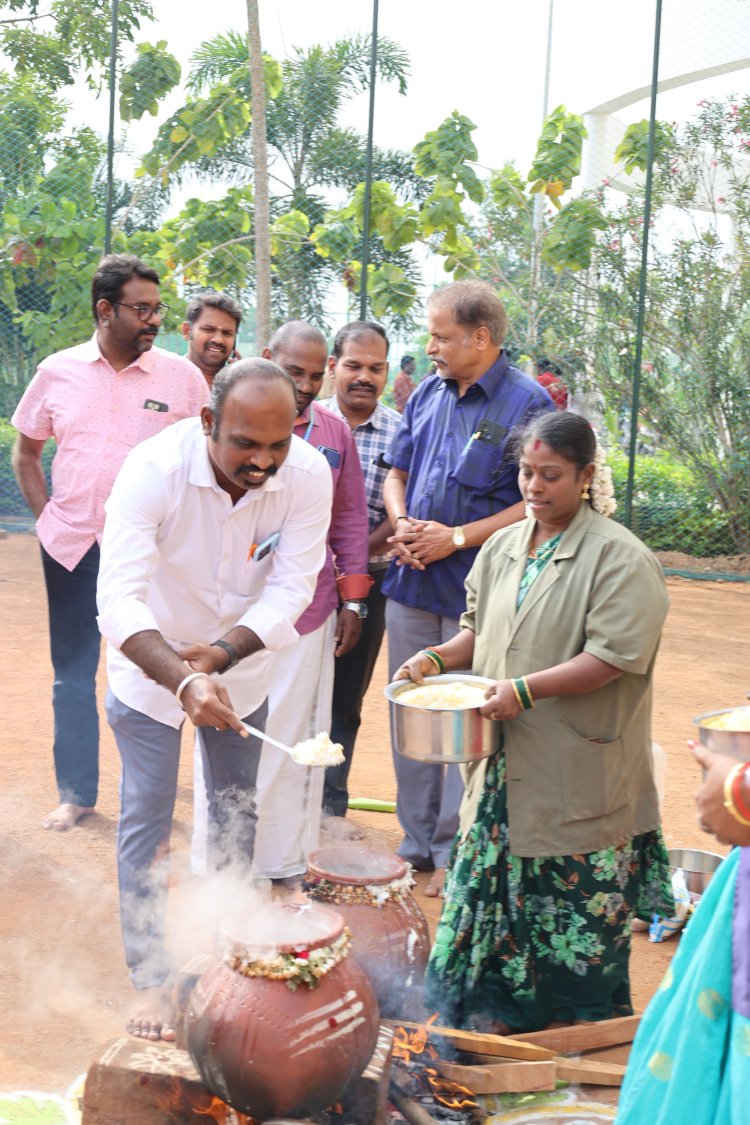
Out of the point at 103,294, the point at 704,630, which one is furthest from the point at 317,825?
the point at 704,630

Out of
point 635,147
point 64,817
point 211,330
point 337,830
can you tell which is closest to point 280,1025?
point 337,830

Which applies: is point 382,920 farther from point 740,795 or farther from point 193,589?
point 740,795

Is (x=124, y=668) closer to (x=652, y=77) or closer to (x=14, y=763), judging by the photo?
(x=14, y=763)

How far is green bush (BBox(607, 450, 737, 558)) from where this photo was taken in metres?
12.9

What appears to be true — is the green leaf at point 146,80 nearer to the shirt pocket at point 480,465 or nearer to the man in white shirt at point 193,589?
the shirt pocket at point 480,465

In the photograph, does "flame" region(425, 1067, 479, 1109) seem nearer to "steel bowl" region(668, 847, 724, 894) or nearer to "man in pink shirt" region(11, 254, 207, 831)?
"steel bowl" region(668, 847, 724, 894)

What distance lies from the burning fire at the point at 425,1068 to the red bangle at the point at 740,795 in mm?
1293

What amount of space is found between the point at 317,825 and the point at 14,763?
205 centimetres

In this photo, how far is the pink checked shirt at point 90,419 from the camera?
4.90 metres

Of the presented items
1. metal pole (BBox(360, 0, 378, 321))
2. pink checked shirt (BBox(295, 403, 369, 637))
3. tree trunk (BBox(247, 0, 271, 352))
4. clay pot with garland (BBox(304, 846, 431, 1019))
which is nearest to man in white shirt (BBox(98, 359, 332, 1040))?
clay pot with garland (BBox(304, 846, 431, 1019))

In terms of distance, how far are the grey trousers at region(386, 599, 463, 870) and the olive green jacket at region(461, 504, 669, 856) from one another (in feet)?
3.85

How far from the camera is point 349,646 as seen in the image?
4.77 m

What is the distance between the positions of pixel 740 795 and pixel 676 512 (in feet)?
36.2

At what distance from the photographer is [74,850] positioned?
4941 millimetres
